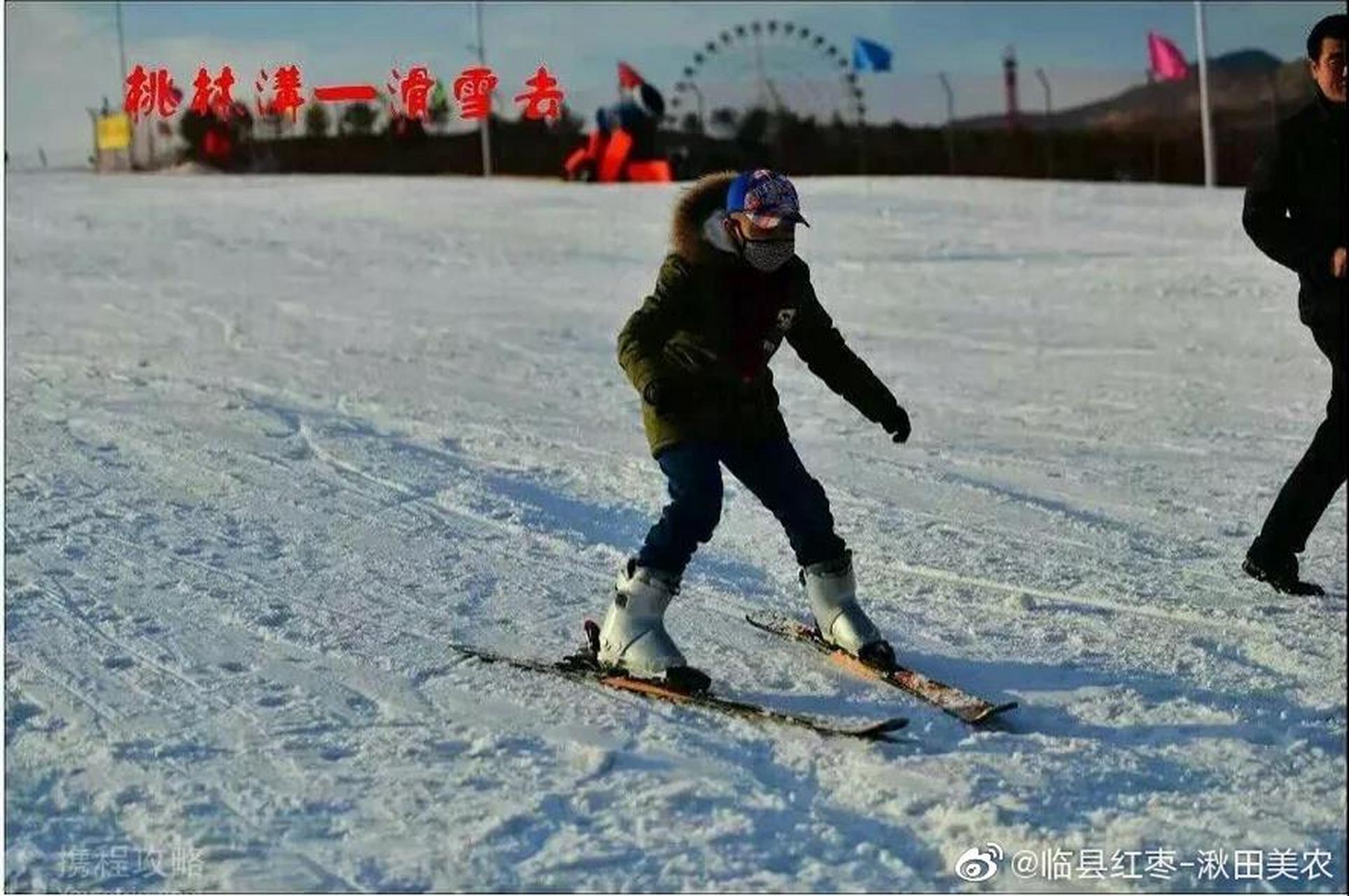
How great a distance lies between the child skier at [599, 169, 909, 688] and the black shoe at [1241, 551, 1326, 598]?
63.6 inches

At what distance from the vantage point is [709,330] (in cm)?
446

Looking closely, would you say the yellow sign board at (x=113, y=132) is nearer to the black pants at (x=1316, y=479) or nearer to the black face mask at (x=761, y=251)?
the black face mask at (x=761, y=251)

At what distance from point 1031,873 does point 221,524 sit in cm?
417

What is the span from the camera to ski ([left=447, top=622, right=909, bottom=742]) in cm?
414

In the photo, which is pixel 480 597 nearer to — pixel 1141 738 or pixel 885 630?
pixel 885 630

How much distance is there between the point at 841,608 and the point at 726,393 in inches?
29.9

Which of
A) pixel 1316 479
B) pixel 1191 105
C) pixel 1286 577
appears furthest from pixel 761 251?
pixel 1191 105

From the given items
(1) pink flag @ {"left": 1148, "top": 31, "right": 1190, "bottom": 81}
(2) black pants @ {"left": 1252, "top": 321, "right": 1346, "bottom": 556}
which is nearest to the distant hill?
(1) pink flag @ {"left": 1148, "top": 31, "right": 1190, "bottom": 81}

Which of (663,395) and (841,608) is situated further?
(841,608)

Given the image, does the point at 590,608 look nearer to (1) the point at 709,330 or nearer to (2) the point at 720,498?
(2) the point at 720,498

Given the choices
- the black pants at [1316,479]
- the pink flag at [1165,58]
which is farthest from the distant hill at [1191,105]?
the black pants at [1316,479]

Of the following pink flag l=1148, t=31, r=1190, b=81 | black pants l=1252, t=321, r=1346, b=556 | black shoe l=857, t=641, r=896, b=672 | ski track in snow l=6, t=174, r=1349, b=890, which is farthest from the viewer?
pink flag l=1148, t=31, r=1190, b=81

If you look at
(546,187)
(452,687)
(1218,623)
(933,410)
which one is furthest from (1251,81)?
(452,687)

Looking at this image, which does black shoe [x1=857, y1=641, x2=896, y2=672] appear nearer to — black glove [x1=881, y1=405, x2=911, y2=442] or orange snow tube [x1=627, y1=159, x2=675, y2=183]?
black glove [x1=881, y1=405, x2=911, y2=442]
